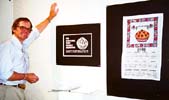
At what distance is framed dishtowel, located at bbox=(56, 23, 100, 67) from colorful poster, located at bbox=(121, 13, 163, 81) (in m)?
0.26

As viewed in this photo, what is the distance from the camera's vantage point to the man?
2.17m

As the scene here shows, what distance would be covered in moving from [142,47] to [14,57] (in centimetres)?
121

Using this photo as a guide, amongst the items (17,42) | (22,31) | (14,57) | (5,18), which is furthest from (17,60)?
(5,18)

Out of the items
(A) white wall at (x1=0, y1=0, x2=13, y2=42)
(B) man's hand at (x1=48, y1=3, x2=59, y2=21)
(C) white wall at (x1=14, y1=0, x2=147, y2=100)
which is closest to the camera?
(C) white wall at (x1=14, y1=0, x2=147, y2=100)

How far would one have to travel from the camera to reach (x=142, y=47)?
5.65 feet

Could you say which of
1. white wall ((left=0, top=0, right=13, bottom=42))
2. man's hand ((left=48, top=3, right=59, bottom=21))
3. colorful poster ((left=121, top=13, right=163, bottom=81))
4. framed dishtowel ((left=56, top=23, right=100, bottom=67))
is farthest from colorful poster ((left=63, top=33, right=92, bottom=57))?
white wall ((left=0, top=0, right=13, bottom=42))

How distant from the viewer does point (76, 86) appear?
203 centimetres

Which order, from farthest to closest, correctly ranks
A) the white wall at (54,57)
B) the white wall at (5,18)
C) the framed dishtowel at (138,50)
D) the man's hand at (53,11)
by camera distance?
the white wall at (5,18), the man's hand at (53,11), the white wall at (54,57), the framed dishtowel at (138,50)

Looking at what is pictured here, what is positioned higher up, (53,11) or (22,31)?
(53,11)

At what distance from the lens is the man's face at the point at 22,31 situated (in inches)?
86.9

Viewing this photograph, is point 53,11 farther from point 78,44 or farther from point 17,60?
point 17,60

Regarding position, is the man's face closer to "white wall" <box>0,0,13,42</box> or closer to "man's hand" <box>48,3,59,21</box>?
"white wall" <box>0,0,13,42</box>

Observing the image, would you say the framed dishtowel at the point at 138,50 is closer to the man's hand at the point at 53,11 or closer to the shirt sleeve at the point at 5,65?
the man's hand at the point at 53,11

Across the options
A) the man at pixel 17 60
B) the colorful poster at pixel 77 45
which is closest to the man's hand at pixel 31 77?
the man at pixel 17 60
